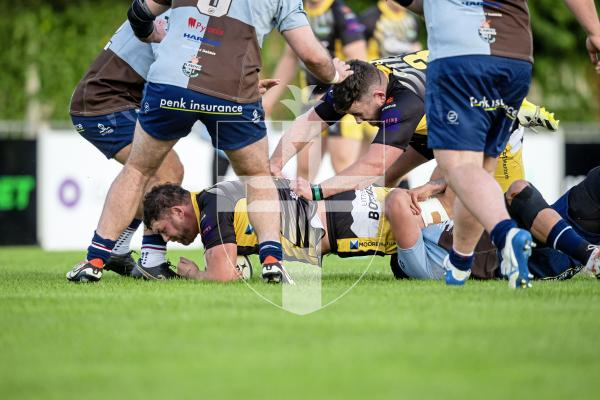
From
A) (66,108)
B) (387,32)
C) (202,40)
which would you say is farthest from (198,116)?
(66,108)

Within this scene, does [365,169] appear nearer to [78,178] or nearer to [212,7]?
[212,7]

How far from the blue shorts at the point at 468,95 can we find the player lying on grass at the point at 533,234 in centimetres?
124

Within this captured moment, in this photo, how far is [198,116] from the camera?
616 centimetres

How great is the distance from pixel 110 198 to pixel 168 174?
1.04 m

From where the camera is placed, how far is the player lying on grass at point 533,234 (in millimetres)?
6508

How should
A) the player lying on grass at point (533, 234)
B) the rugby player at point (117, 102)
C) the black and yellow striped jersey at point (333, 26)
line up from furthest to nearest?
the black and yellow striped jersey at point (333, 26) → the rugby player at point (117, 102) → the player lying on grass at point (533, 234)

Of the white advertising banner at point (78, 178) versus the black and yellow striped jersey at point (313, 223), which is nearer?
the black and yellow striped jersey at point (313, 223)

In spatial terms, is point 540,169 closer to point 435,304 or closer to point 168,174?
point 168,174

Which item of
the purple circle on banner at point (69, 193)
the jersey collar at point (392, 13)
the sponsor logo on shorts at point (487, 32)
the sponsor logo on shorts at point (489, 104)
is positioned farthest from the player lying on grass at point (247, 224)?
the purple circle on banner at point (69, 193)

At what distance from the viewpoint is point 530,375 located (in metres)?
3.48

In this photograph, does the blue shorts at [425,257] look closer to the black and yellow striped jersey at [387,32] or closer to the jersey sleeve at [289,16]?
the jersey sleeve at [289,16]

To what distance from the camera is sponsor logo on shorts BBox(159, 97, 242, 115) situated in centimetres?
606

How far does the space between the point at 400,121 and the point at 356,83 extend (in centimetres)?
Result: 39

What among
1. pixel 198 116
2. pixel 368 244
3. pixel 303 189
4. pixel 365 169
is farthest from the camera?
pixel 368 244
